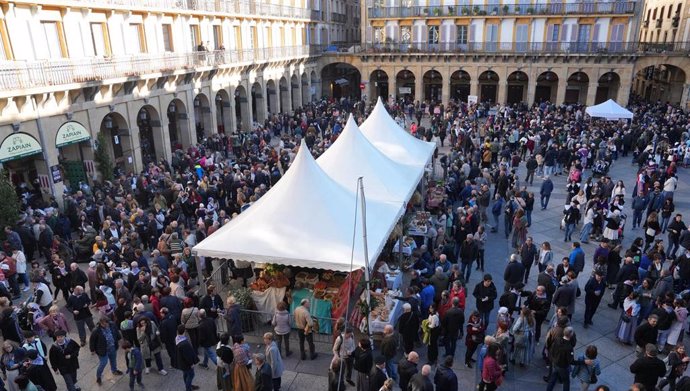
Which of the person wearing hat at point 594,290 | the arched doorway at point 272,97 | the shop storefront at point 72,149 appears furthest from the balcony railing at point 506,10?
the person wearing hat at point 594,290

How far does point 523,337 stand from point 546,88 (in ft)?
120

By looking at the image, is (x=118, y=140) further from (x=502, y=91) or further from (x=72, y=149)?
(x=502, y=91)

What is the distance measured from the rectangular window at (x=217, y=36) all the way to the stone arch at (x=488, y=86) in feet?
72.3

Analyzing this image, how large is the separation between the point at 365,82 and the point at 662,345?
35.3 metres

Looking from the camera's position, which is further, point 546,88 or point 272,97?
point 546,88

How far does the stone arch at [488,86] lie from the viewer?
40225 mm

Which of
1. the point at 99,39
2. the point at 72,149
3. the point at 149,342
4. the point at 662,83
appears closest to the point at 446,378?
the point at 149,342

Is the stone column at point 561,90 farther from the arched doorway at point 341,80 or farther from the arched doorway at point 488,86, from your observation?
the arched doorway at point 341,80

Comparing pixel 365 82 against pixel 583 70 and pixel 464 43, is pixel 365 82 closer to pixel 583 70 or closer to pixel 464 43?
pixel 464 43

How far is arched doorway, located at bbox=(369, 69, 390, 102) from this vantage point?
42.4 m

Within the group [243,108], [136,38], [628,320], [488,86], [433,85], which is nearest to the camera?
[628,320]

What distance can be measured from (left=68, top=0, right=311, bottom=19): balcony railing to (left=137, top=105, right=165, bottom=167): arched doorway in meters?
4.30

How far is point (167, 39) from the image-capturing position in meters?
22.7

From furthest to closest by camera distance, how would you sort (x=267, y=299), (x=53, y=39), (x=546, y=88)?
(x=546, y=88) → (x=53, y=39) → (x=267, y=299)
